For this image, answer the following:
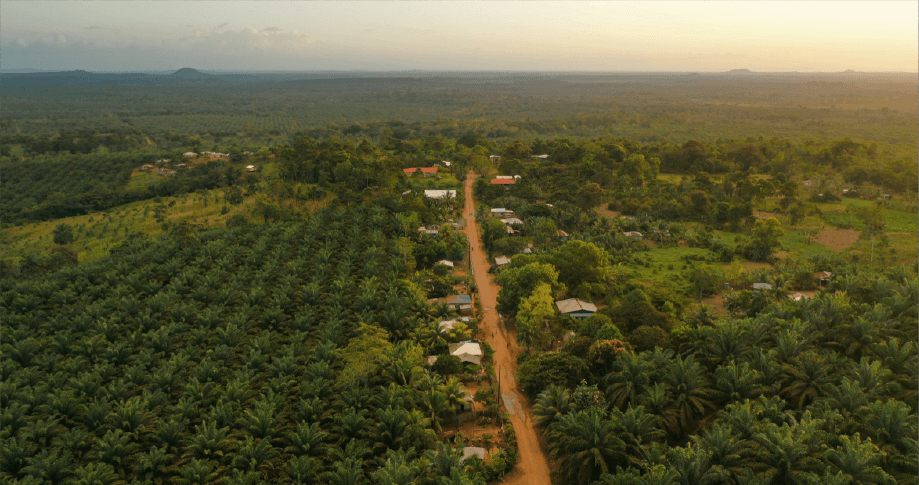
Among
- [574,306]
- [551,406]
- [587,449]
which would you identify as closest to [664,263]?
[574,306]

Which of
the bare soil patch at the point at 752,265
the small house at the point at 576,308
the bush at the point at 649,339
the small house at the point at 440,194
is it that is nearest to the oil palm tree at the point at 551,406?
the bush at the point at 649,339

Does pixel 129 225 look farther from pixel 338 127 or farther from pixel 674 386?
pixel 338 127

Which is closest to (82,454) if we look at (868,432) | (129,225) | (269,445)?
(269,445)

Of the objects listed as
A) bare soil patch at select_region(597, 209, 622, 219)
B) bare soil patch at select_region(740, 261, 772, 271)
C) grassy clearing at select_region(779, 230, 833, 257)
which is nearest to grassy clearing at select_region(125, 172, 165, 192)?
bare soil patch at select_region(597, 209, 622, 219)

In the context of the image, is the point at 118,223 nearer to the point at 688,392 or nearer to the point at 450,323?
the point at 450,323

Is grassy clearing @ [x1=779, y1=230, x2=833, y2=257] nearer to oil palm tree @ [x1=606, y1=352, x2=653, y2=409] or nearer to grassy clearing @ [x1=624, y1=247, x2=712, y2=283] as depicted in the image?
grassy clearing @ [x1=624, y1=247, x2=712, y2=283]

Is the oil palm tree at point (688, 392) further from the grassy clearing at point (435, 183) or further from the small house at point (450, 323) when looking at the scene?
the grassy clearing at point (435, 183)
